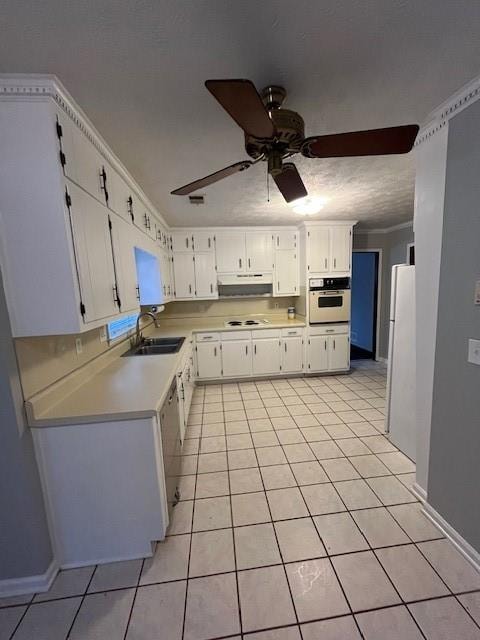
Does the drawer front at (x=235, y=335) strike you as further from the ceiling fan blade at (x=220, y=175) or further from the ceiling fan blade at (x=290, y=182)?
the ceiling fan blade at (x=220, y=175)

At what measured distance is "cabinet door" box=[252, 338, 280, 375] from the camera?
4.11 metres

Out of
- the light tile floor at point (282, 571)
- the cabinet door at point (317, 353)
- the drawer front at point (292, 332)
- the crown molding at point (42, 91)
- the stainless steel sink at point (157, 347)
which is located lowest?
the light tile floor at point (282, 571)

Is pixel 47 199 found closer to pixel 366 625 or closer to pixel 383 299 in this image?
pixel 366 625

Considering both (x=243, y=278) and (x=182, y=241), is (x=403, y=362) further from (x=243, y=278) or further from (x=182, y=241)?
(x=182, y=241)

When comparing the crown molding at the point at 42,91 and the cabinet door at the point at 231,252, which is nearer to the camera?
the crown molding at the point at 42,91

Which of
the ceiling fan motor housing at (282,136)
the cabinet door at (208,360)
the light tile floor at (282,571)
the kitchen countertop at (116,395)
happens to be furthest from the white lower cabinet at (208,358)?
the ceiling fan motor housing at (282,136)

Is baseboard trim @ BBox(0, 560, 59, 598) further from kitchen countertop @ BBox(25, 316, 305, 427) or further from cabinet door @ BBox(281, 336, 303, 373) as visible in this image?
cabinet door @ BBox(281, 336, 303, 373)

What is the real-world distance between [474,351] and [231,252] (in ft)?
10.9

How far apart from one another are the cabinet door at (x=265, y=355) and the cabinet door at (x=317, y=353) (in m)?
0.51

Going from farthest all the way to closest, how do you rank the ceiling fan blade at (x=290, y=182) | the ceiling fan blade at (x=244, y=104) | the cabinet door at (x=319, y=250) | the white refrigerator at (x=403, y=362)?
the cabinet door at (x=319, y=250), the white refrigerator at (x=403, y=362), the ceiling fan blade at (x=290, y=182), the ceiling fan blade at (x=244, y=104)

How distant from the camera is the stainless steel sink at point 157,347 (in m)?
2.87

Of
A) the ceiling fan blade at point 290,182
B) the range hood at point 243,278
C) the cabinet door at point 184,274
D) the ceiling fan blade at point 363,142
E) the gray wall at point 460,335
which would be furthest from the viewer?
the range hood at point 243,278

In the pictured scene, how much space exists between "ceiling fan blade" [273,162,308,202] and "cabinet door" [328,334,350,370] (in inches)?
112

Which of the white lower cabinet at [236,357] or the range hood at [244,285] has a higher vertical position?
the range hood at [244,285]
